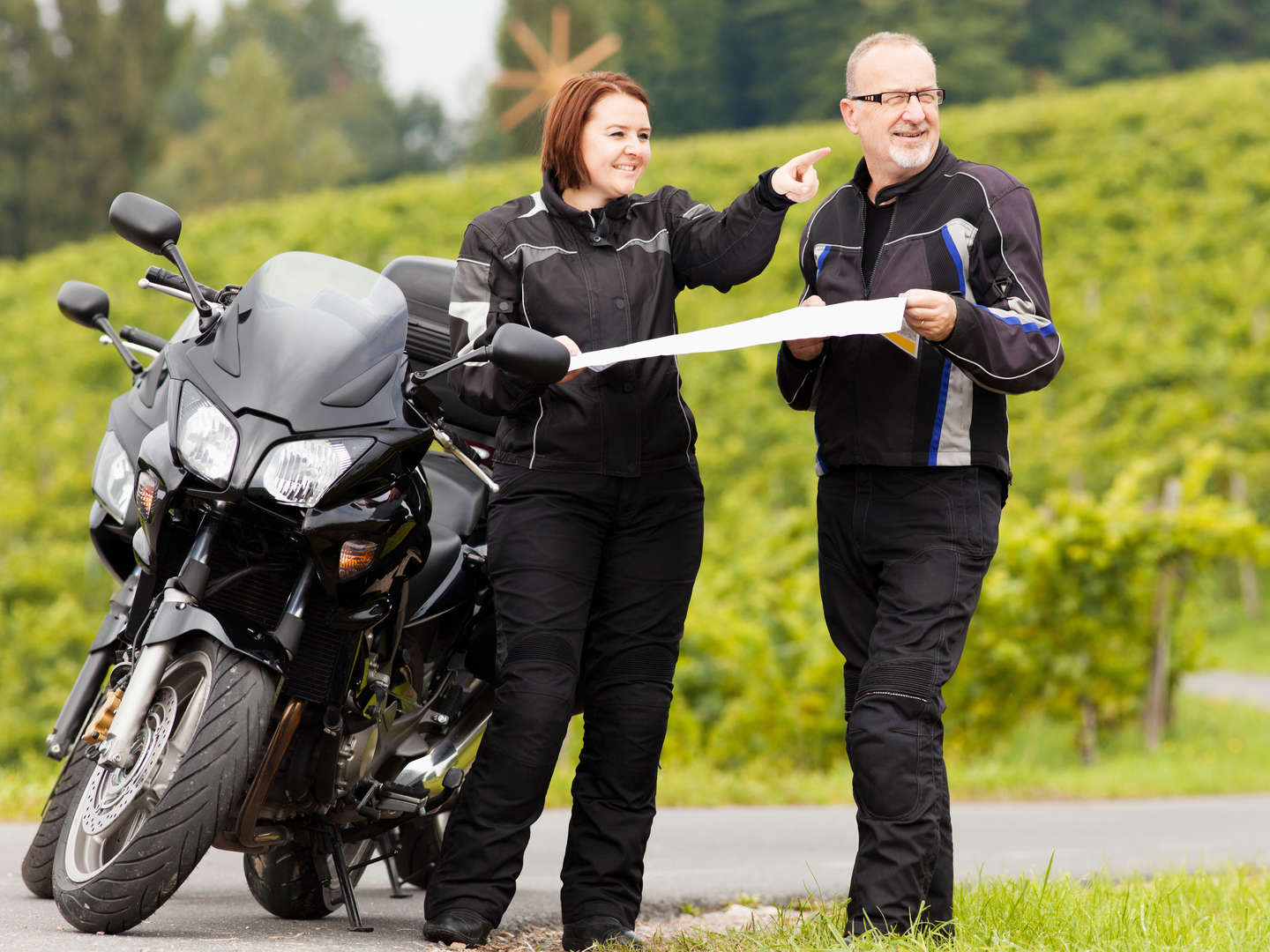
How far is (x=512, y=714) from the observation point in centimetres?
357

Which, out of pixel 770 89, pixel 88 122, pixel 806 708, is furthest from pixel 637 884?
pixel 770 89

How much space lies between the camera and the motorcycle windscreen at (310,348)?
3.18 metres

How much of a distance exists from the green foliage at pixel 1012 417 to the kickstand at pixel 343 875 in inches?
199

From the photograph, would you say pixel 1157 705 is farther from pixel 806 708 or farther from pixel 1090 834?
pixel 1090 834

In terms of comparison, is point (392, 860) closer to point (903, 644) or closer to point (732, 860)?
point (732, 860)

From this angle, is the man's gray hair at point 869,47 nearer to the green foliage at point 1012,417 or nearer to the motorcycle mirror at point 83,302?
the motorcycle mirror at point 83,302

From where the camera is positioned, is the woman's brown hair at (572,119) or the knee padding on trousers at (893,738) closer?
the knee padding on trousers at (893,738)

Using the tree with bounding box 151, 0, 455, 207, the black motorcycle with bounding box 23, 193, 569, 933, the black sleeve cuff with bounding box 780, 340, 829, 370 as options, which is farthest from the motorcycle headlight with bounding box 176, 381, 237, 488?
the tree with bounding box 151, 0, 455, 207

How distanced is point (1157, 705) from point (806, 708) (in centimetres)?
242

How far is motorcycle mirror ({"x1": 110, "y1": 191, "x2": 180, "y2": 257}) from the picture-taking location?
3479 millimetres

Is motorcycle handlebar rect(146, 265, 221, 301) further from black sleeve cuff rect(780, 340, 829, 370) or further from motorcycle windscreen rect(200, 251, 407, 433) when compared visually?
black sleeve cuff rect(780, 340, 829, 370)

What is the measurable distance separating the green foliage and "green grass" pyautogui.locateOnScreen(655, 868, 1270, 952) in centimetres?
459

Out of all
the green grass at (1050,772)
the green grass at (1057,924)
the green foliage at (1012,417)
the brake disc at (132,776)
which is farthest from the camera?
the green foliage at (1012,417)

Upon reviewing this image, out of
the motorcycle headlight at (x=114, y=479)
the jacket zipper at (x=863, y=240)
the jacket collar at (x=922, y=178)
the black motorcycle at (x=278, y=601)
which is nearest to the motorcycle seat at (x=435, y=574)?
the black motorcycle at (x=278, y=601)
